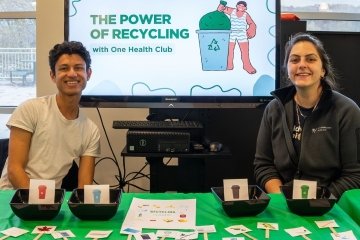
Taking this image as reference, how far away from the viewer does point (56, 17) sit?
9.78 feet

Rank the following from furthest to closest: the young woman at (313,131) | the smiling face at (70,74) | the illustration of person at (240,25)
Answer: the illustration of person at (240,25) < the smiling face at (70,74) < the young woman at (313,131)

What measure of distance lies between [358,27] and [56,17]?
2381 millimetres

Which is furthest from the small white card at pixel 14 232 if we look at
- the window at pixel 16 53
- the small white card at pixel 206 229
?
the window at pixel 16 53

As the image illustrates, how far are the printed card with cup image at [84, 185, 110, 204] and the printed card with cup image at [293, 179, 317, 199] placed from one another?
2.07 ft

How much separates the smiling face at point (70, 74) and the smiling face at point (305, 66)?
103 centimetres

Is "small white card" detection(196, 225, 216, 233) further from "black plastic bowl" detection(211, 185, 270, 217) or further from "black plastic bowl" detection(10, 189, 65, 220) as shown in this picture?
"black plastic bowl" detection(10, 189, 65, 220)

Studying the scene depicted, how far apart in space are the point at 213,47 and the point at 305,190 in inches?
48.5

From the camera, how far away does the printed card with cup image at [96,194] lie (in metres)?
1.33

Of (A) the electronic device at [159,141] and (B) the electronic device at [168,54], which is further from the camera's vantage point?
(B) the electronic device at [168,54]

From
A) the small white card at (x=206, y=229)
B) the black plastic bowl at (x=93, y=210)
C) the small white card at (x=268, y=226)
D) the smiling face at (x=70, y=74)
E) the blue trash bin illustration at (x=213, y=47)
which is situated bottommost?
the small white card at (x=206, y=229)

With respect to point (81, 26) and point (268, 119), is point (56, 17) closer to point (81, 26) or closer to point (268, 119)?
point (81, 26)

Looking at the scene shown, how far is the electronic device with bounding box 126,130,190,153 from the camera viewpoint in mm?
2164

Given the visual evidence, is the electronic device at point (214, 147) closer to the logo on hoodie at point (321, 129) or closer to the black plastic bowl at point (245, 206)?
the logo on hoodie at point (321, 129)

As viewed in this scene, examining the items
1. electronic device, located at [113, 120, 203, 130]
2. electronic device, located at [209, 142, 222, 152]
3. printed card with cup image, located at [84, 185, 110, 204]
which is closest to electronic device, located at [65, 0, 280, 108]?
electronic device, located at [113, 120, 203, 130]
